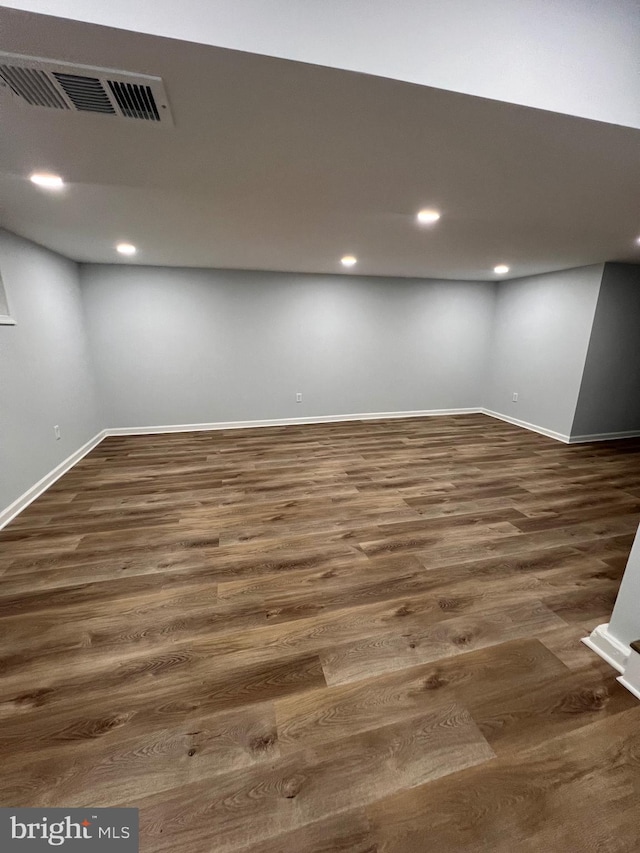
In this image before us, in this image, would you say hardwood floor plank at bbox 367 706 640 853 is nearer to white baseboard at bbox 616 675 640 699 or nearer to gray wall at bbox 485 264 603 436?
white baseboard at bbox 616 675 640 699

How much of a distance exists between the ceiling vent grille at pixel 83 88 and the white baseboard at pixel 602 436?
530cm

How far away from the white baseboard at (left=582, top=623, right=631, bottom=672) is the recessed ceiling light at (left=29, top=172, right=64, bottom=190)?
3557mm

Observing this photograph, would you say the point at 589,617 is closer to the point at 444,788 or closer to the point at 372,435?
the point at 444,788

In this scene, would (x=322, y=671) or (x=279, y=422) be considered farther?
(x=279, y=422)

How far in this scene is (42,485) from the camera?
300 centimetres

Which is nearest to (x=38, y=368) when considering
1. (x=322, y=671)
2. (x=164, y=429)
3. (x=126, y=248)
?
(x=126, y=248)

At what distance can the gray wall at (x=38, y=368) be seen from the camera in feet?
8.68

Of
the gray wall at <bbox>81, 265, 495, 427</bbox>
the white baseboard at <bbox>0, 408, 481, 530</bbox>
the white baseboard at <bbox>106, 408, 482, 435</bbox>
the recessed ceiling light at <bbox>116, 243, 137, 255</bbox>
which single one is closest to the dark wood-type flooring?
the white baseboard at <bbox>0, 408, 481, 530</bbox>

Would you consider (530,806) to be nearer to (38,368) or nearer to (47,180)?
(47,180)

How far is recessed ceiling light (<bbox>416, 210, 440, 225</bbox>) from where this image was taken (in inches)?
90.4

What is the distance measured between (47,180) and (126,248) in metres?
1.66

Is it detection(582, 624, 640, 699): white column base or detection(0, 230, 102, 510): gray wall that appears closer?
detection(582, 624, 640, 699): white column base

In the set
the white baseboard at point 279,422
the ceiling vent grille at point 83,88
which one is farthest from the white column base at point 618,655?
the white baseboard at point 279,422

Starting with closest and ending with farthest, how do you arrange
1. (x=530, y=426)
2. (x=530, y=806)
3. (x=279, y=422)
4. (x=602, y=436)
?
(x=530, y=806) < (x=602, y=436) < (x=530, y=426) < (x=279, y=422)
